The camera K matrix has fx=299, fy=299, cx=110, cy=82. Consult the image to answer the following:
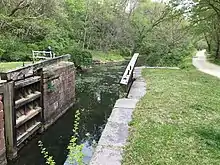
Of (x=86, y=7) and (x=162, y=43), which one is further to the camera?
(x=86, y=7)

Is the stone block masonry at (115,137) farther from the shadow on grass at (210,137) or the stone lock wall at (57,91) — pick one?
the stone lock wall at (57,91)

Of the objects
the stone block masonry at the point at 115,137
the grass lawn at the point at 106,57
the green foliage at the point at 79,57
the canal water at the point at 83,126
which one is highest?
the stone block masonry at the point at 115,137

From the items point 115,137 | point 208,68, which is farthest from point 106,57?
point 115,137

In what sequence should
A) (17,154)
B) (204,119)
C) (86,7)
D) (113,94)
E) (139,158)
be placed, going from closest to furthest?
(139,158)
(204,119)
(17,154)
(113,94)
(86,7)

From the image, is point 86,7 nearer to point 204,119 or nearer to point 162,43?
point 162,43

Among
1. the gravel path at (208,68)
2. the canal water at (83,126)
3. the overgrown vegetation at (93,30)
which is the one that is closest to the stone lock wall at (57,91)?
the canal water at (83,126)

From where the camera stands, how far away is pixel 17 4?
17297 millimetres

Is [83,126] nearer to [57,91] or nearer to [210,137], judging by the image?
[57,91]

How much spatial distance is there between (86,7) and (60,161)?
27780mm

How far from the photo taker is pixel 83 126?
10789 mm

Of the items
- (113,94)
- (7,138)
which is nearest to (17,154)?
(7,138)

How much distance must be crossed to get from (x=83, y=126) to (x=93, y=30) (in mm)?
25608

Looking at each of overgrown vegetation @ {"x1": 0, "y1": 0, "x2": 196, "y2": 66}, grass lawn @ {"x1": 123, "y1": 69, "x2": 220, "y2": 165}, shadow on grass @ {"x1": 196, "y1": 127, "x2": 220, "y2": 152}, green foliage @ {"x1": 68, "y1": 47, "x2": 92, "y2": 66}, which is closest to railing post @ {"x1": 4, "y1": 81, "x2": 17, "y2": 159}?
grass lawn @ {"x1": 123, "y1": 69, "x2": 220, "y2": 165}

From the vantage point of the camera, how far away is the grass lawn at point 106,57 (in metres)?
33.9
